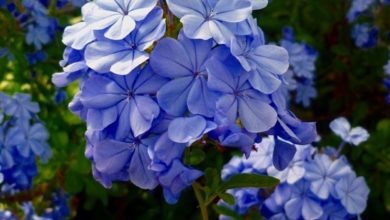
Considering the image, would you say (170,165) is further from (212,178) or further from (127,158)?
(212,178)

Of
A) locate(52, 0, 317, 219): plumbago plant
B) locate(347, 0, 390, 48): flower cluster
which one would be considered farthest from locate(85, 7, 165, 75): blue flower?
locate(347, 0, 390, 48): flower cluster

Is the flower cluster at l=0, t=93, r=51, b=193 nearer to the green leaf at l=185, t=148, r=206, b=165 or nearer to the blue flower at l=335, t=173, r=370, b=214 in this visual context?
the green leaf at l=185, t=148, r=206, b=165

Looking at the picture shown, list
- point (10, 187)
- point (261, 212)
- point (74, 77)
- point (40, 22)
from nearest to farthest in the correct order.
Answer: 1. point (74, 77)
2. point (261, 212)
3. point (10, 187)
4. point (40, 22)

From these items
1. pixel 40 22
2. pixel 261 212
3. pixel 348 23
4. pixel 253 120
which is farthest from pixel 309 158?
pixel 348 23

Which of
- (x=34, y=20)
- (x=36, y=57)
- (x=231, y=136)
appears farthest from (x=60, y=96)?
(x=231, y=136)

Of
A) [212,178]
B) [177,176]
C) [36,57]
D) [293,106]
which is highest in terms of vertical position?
[177,176]

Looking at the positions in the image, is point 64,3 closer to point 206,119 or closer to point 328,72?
point 328,72
